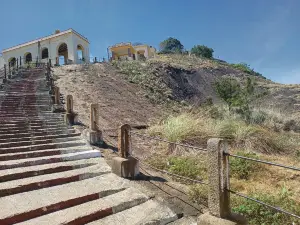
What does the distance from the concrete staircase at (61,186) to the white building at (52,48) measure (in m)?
24.6

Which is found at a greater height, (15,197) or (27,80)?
(27,80)

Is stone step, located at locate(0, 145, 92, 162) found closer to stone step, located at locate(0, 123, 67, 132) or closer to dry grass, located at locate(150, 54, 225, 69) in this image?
stone step, located at locate(0, 123, 67, 132)

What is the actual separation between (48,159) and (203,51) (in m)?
55.2

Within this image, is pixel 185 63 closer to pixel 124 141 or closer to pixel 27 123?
pixel 27 123

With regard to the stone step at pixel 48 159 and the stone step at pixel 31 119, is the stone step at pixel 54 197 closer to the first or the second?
the stone step at pixel 48 159

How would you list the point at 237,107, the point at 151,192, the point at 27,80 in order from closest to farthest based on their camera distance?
the point at 151,192
the point at 237,107
the point at 27,80

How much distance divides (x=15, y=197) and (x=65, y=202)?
0.77 meters

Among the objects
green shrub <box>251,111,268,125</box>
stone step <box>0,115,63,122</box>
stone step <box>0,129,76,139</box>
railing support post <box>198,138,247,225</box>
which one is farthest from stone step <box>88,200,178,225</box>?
green shrub <box>251,111,268,125</box>

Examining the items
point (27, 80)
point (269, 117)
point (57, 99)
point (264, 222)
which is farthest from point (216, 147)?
point (27, 80)

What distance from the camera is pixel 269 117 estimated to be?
1453 centimetres

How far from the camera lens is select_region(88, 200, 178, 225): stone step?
3.90m

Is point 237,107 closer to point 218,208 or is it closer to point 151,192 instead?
point 151,192

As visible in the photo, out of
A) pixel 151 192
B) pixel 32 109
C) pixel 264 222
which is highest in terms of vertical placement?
pixel 32 109

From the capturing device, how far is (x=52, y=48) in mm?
33281
